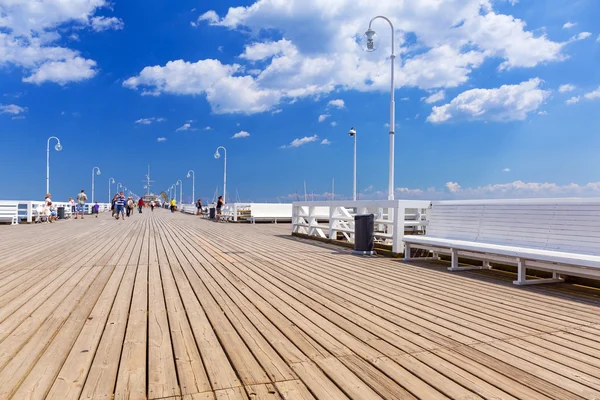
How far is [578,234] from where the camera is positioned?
4793mm

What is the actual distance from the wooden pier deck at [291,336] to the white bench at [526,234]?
37 cm

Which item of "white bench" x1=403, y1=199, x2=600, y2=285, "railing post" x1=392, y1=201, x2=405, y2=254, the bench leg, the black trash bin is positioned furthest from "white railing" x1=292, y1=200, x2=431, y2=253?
the bench leg

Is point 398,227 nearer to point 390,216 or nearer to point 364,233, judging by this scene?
point 364,233

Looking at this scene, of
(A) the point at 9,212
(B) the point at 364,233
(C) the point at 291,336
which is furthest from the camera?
(A) the point at 9,212

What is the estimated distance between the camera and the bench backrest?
4.74 metres

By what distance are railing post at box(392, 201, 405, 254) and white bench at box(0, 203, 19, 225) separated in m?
17.0

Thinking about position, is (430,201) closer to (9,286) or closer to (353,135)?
(9,286)

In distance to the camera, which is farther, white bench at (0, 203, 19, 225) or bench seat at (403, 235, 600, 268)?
white bench at (0, 203, 19, 225)

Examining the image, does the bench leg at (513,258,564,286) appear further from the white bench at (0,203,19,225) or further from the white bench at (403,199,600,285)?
the white bench at (0,203,19,225)

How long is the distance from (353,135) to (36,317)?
17245mm

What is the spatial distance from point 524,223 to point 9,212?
762 inches

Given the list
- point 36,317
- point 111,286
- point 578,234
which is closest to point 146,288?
point 111,286

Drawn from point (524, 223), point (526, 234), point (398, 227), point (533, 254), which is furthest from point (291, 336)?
point (398, 227)

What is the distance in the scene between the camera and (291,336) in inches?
115
